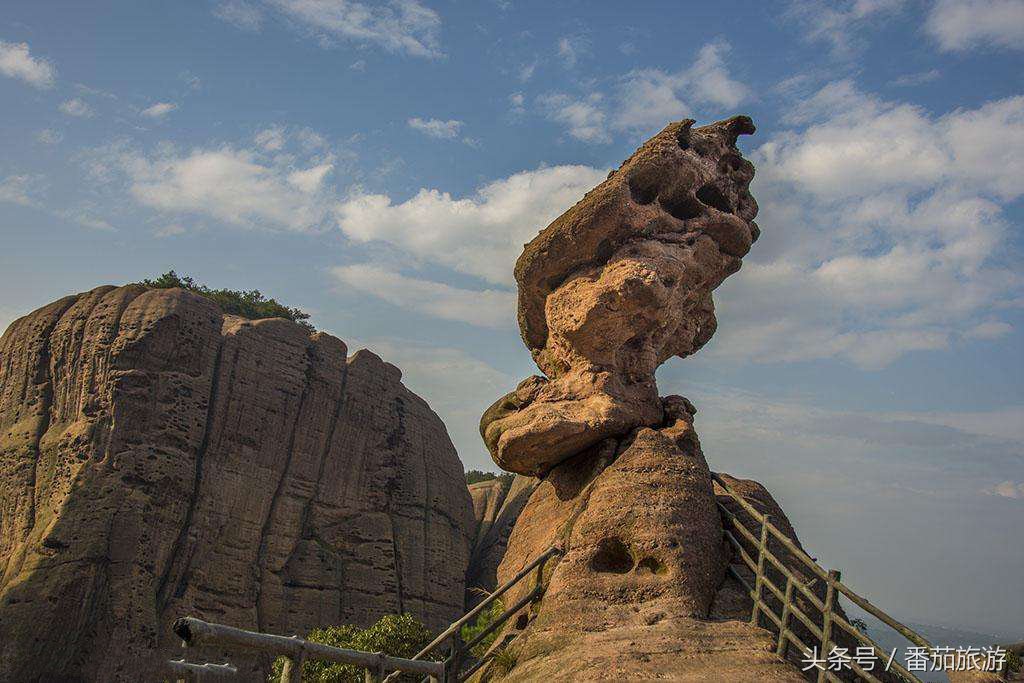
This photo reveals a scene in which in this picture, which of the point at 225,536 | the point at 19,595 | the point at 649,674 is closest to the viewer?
the point at 649,674

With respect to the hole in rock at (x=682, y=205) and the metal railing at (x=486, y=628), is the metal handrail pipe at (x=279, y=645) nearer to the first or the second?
the metal railing at (x=486, y=628)

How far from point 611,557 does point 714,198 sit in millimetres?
→ 5795

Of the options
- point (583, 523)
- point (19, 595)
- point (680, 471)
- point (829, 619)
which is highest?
point (680, 471)

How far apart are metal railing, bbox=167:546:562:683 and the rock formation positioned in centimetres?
27

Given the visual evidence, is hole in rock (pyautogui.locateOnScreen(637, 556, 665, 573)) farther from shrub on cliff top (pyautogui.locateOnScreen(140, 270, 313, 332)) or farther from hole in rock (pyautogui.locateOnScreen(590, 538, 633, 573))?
shrub on cliff top (pyautogui.locateOnScreen(140, 270, 313, 332))

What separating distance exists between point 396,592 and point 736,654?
20.5m

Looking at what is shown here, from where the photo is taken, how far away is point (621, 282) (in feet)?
34.1

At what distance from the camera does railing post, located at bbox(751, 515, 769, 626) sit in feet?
26.5

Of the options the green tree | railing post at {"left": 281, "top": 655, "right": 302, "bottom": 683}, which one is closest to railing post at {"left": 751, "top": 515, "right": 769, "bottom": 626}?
railing post at {"left": 281, "top": 655, "right": 302, "bottom": 683}

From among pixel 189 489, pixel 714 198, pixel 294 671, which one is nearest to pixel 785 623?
pixel 294 671

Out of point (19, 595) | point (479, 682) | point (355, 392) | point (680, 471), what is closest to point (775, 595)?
point (680, 471)

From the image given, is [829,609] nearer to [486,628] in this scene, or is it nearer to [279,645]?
[486,628]

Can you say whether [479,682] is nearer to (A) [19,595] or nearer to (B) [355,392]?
(A) [19,595]

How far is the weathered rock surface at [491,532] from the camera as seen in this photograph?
30.3 meters
